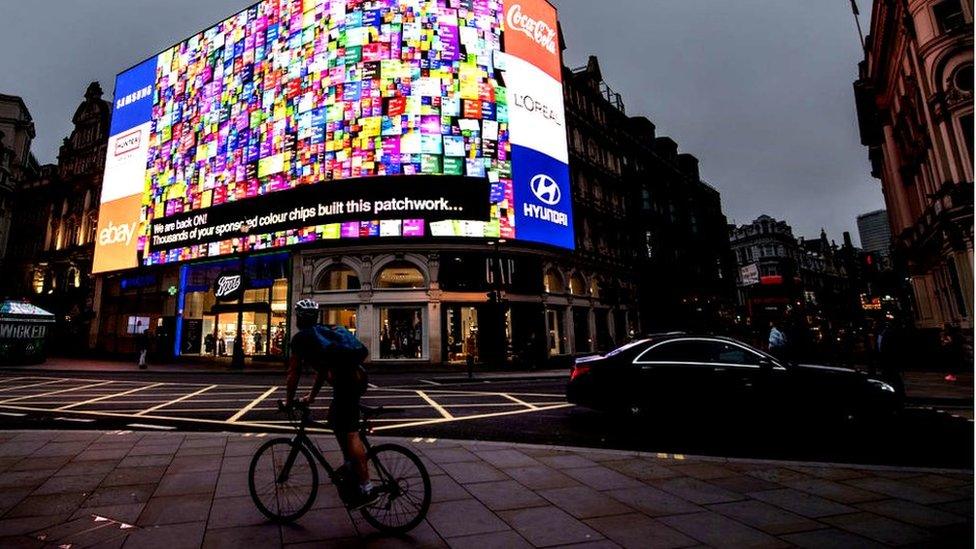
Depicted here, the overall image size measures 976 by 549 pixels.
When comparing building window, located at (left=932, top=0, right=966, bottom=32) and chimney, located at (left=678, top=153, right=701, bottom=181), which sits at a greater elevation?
chimney, located at (left=678, top=153, right=701, bottom=181)

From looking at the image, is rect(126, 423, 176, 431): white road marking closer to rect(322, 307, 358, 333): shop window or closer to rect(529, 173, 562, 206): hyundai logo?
rect(322, 307, 358, 333): shop window

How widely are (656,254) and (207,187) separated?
36.0 metres

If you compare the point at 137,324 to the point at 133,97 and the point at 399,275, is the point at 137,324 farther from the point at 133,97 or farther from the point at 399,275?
the point at 133,97

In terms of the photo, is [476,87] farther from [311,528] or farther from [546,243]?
[311,528]

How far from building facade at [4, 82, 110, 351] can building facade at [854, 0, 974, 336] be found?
52.5 metres

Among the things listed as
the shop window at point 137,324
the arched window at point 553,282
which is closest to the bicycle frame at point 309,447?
the arched window at point 553,282

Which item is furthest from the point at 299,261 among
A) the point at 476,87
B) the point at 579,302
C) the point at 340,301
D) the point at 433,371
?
the point at 579,302

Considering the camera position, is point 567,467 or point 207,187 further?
point 207,187

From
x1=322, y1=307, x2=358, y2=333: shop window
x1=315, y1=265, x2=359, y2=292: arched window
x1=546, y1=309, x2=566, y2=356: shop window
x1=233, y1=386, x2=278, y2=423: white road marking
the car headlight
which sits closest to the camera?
the car headlight

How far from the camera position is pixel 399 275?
83.0 feet

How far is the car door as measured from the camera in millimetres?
7359

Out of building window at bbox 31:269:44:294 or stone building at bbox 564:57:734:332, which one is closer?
stone building at bbox 564:57:734:332

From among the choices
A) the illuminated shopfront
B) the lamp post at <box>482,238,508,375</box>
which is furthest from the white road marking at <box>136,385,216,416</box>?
the lamp post at <box>482,238,508,375</box>

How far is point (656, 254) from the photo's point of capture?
40.8m
